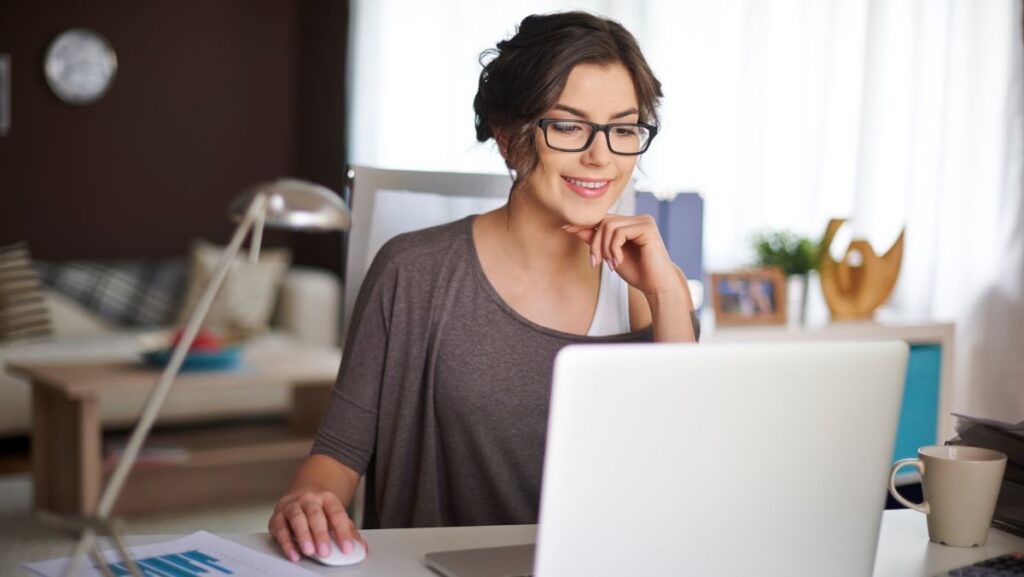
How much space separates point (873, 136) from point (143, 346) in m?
2.69

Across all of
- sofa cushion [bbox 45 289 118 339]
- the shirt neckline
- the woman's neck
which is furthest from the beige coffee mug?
sofa cushion [bbox 45 289 118 339]

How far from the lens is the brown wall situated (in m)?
5.52

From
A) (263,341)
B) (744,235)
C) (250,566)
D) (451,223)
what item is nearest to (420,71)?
(263,341)

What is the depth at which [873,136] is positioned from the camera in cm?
350

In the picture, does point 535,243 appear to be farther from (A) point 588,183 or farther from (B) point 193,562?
(B) point 193,562

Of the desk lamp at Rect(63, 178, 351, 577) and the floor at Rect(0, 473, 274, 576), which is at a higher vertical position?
the desk lamp at Rect(63, 178, 351, 577)

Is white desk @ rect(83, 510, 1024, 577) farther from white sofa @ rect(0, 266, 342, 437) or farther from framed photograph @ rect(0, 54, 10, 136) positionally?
framed photograph @ rect(0, 54, 10, 136)

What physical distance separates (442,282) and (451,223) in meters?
0.12

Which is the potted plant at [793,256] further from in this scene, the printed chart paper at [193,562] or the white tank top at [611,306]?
the printed chart paper at [193,562]

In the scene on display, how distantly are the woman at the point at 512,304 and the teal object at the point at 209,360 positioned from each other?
7.70ft

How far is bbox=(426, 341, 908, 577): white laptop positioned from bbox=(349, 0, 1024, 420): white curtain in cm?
214

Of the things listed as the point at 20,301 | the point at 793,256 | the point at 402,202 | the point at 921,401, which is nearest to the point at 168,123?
the point at 20,301

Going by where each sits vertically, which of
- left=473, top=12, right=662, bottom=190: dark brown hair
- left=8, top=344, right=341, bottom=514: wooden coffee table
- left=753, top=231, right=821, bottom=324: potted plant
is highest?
left=473, top=12, right=662, bottom=190: dark brown hair

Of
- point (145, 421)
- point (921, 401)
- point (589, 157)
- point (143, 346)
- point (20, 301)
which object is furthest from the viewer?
point (20, 301)
